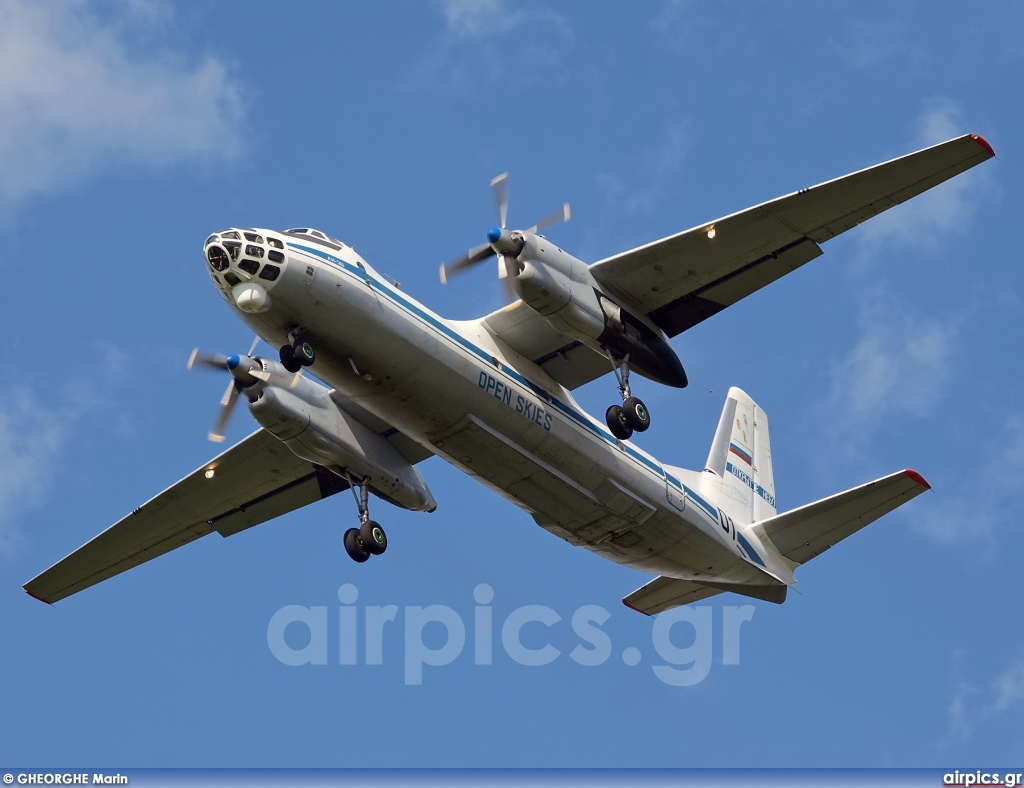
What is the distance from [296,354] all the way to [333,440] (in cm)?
446

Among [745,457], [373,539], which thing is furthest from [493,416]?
[745,457]

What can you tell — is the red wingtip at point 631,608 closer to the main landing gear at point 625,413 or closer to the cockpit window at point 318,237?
the main landing gear at point 625,413

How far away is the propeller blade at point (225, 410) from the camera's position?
1161 inches

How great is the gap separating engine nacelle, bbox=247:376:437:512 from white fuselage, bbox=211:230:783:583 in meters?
0.54

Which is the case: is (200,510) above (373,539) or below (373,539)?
above

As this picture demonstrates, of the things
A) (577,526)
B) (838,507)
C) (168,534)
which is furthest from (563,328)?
(168,534)

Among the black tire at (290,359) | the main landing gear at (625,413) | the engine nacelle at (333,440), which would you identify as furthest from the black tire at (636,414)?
the black tire at (290,359)

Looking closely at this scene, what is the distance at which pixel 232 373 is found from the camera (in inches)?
1147

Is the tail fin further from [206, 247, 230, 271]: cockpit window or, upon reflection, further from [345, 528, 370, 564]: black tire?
[206, 247, 230, 271]: cockpit window

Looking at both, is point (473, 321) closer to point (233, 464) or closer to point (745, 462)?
point (233, 464)

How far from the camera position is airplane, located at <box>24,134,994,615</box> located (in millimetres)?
26969

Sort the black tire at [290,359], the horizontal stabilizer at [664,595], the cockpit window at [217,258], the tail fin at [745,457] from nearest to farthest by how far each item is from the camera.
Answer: the cockpit window at [217,258], the black tire at [290,359], the horizontal stabilizer at [664,595], the tail fin at [745,457]

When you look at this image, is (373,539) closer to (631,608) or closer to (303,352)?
(303,352)

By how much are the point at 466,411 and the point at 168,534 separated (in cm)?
890
